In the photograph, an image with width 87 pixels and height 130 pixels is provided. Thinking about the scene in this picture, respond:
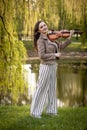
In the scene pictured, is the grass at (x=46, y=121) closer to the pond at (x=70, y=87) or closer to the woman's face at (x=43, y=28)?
the woman's face at (x=43, y=28)

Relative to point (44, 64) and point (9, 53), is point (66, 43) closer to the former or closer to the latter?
point (44, 64)

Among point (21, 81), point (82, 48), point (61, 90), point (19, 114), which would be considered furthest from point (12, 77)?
point (82, 48)

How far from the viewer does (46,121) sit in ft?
19.0

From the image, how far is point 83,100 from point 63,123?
675cm

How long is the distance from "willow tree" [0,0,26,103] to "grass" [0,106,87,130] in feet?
1.70

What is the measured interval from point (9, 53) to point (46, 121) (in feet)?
4.93

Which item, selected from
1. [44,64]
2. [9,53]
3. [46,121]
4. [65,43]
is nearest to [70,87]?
[9,53]

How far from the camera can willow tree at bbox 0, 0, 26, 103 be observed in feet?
21.1

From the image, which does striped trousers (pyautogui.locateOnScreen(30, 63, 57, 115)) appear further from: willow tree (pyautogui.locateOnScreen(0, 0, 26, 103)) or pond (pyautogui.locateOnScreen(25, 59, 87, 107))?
pond (pyautogui.locateOnScreen(25, 59, 87, 107))

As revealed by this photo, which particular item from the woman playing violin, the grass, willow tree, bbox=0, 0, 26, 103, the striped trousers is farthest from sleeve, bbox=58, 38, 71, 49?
the grass

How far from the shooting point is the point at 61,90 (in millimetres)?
13734

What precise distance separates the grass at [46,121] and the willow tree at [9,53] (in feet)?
1.70

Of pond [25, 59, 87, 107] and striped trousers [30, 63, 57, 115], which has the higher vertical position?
striped trousers [30, 63, 57, 115]

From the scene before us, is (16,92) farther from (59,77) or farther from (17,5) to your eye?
(59,77)
